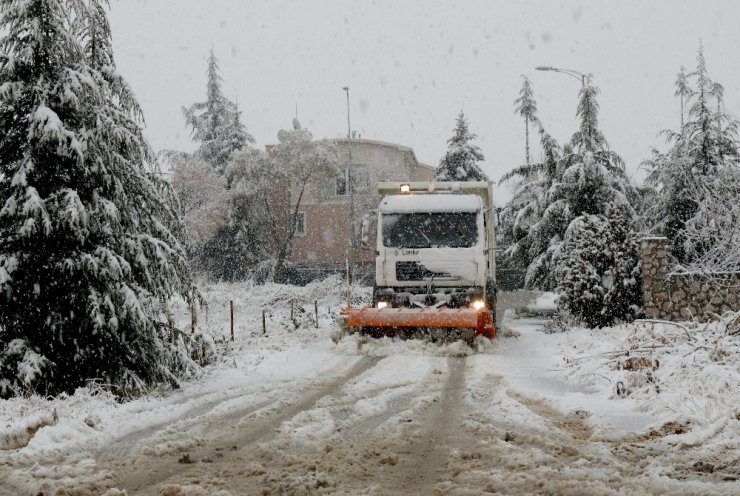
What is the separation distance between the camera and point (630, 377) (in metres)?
8.63

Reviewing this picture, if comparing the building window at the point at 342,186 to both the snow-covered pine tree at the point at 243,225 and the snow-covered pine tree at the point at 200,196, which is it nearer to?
the snow-covered pine tree at the point at 243,225

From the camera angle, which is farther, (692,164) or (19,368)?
(692,164)

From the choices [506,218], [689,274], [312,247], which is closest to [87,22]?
[689,274]

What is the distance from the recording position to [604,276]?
16.6 m

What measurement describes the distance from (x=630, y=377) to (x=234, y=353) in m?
7.15

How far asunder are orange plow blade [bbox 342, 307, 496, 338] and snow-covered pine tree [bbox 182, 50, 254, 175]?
30758mm

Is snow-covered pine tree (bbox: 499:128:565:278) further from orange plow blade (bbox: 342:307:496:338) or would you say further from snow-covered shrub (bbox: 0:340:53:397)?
snow-covered shrub (bbox: 0:340:53:397)

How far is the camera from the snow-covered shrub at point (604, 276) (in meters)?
16.2

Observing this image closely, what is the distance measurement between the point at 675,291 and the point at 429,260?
194 inches

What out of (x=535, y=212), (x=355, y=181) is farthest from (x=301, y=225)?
(x=535, y=212)

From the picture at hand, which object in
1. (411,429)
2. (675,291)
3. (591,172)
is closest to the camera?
(411,429)

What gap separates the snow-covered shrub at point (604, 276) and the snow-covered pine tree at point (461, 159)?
19.9 meters

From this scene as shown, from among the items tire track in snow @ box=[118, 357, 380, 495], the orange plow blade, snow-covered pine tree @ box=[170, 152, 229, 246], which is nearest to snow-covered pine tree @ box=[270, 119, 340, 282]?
snow-covered pine tree @ box=[170, 152, 229, 246]

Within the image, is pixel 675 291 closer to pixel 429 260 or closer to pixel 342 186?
pixel 429 260
